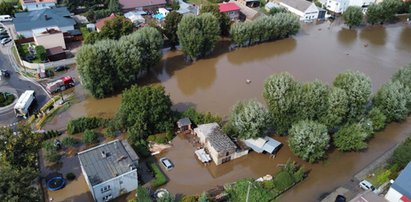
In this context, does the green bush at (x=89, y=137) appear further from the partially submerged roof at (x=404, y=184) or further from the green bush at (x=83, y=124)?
the partially submerged roof at (x=404, y=184)

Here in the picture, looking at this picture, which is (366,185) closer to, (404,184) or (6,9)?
(404,184)

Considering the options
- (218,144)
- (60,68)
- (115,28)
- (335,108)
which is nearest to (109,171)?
(218,144)

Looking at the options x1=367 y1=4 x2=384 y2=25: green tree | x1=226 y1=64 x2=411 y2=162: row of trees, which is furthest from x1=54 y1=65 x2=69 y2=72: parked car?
x1=367 y1=4 x2=384 y2=25: green tree

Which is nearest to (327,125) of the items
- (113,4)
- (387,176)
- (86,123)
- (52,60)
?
(387,176)

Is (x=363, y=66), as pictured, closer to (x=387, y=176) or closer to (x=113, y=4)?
(x=387, y=176)

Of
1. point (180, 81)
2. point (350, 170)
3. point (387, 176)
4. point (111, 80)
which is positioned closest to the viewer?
point (387, 176)

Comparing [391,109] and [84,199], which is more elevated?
[391,109]
